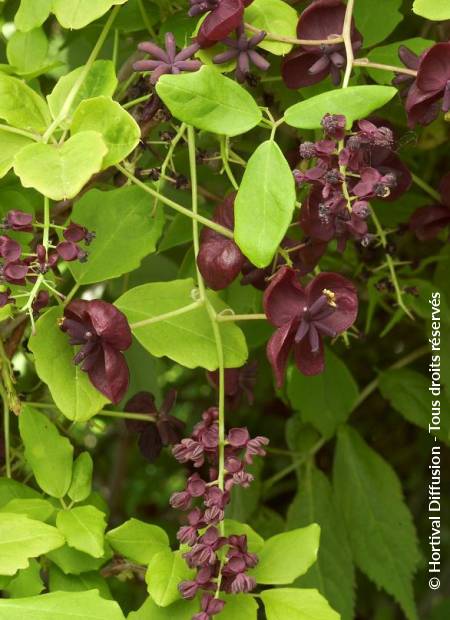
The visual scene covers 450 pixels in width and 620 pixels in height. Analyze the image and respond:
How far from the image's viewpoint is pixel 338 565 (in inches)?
45.0

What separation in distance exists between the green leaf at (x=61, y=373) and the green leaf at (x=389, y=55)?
1.00ft

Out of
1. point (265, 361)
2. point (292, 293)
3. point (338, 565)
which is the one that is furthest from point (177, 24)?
point (338, 565)

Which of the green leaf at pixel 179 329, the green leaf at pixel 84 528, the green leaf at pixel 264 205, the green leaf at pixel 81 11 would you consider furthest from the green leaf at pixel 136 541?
the green leaf at pixel 81 11

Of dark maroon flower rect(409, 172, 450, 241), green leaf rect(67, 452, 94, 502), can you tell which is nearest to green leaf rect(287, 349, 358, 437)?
dark maroon flower rect(409, 172, 450, 241)

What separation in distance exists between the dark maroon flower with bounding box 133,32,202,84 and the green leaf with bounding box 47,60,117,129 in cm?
4

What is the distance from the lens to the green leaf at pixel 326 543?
1.13 m

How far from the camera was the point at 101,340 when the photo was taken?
712 mm

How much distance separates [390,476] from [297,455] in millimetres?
120

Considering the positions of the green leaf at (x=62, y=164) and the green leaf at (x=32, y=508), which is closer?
the green leaf at (x=62, y=164)

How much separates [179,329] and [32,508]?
0.58ft

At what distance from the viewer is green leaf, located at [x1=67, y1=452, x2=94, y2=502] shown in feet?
2.68

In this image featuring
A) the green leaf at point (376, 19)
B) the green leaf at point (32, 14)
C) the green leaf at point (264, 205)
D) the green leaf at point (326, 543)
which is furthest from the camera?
the green leaf at point (326, 543)

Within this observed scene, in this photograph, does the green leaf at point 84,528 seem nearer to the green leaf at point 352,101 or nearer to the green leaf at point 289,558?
the green leaf at point 289,558

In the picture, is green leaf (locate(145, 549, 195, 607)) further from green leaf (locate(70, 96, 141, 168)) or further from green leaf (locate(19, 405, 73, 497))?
green leaf (locate(70, 96, 141, 168))
